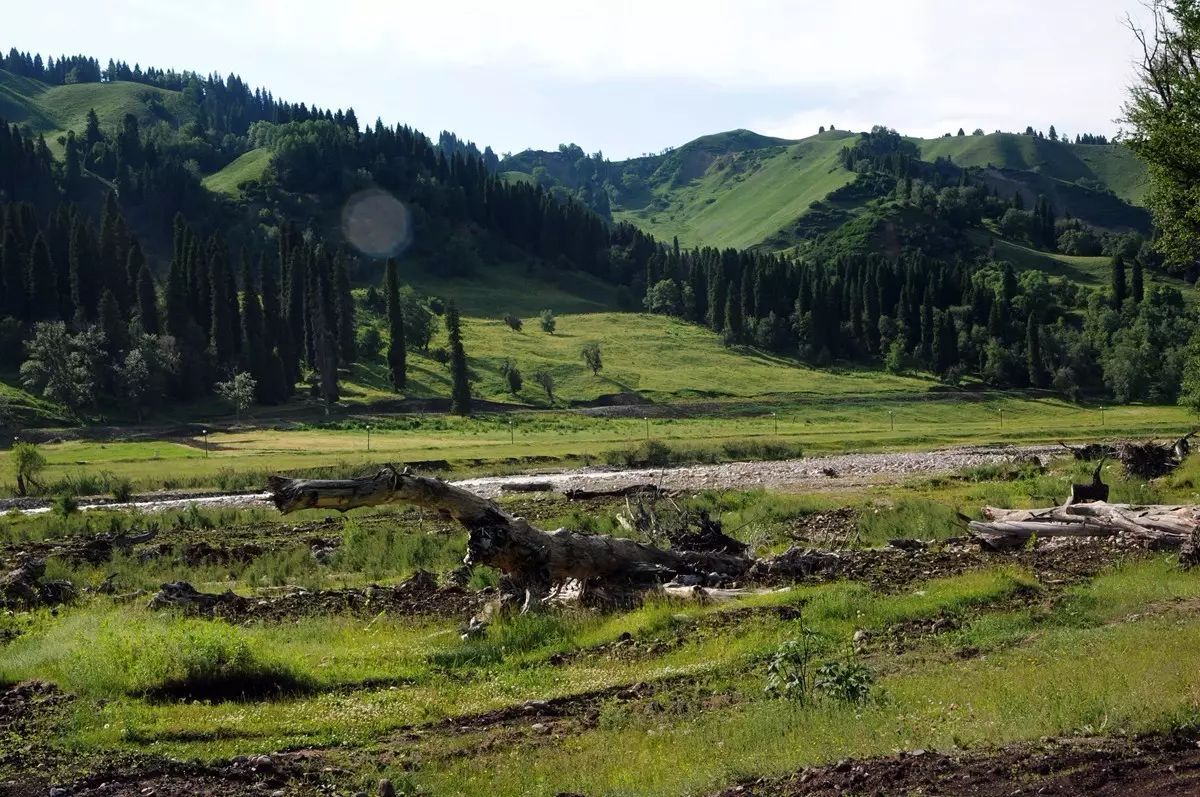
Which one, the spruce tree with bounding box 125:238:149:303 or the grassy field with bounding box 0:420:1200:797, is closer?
the grassy field with bounding box 0:420:1200:797

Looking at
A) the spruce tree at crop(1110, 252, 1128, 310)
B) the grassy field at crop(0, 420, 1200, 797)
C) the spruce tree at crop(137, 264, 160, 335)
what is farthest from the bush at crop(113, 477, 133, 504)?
the spruce tree at crop(1110, 252, 1128, 310)

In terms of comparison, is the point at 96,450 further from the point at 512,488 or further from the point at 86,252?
the point at 86,252

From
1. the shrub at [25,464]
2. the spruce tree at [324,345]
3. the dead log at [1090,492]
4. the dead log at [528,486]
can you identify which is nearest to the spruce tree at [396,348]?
the spruce tree at [324,345]

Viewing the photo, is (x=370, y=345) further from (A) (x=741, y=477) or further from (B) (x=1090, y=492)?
(B) (x=1090, y=492)

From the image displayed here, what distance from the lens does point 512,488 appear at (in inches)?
2235

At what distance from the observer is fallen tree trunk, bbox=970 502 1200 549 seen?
2464 centimetres

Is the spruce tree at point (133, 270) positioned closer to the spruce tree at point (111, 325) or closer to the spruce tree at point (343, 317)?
the spruce tree at point (111, 325)

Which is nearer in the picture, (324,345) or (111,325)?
(111,325)

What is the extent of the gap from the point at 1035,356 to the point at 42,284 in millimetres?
128630

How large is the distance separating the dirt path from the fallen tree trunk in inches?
929

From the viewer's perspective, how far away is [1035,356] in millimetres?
154000

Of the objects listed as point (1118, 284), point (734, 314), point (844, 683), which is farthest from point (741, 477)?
point (1118, 284)

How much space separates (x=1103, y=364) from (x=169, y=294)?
4780 inches

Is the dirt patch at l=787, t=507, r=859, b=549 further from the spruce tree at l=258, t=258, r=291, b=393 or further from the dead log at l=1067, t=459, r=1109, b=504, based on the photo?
the spruce tree at l=258, t=258, r=291, b=393
